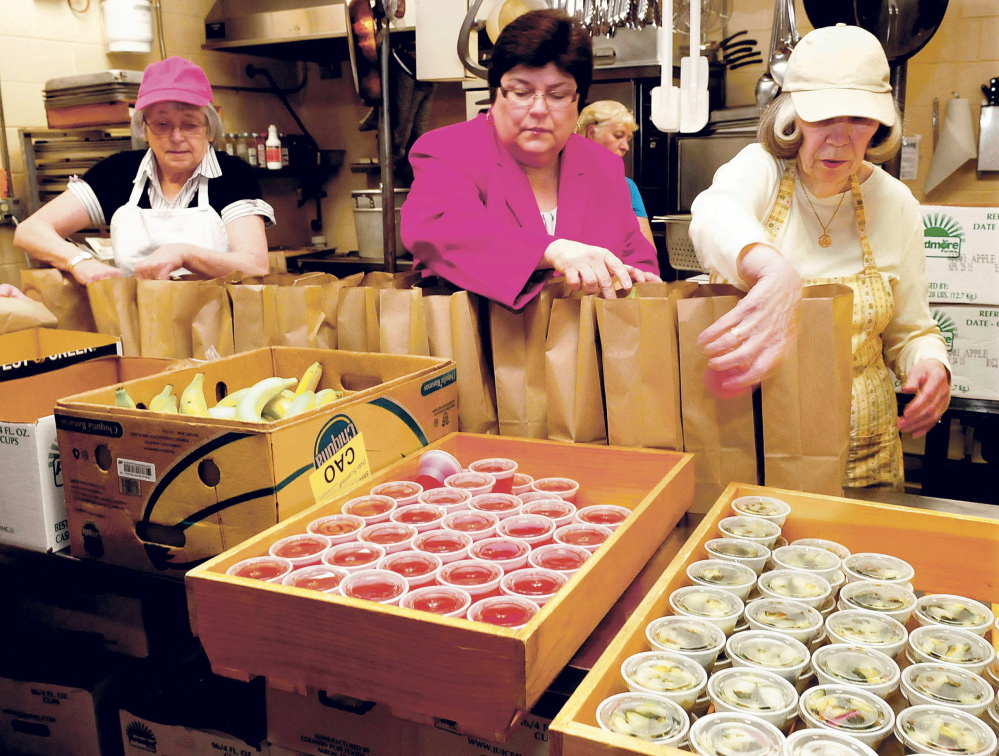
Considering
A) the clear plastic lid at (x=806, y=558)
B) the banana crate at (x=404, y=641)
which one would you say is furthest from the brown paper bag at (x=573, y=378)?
the clear plastic lid at (x=806, y=558)

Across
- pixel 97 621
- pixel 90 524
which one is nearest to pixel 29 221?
pixel 97 621

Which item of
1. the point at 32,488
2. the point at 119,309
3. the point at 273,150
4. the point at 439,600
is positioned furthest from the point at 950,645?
the point at 273,150

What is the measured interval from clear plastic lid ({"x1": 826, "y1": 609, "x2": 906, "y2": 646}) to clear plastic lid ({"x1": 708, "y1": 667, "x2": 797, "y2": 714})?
0.14 m

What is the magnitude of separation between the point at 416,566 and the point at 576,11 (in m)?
2.70

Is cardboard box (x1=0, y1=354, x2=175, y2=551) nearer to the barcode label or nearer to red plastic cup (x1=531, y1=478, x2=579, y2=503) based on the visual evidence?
the barcode label

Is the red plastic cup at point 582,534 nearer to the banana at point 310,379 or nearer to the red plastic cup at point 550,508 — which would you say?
the red plastic cup at point 550,508

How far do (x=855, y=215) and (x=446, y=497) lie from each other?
103cm

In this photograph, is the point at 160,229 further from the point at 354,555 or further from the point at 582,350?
the point at 354,555

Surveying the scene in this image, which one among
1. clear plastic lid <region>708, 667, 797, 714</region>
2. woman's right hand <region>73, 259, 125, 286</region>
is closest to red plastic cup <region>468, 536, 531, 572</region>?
clear plastic lid <region>708, 667, 797, 714</region>

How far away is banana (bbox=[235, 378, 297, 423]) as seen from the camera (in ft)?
4.90

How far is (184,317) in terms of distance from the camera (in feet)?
6.26

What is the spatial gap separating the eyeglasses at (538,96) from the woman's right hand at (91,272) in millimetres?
1041

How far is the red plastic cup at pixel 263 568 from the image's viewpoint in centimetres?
110

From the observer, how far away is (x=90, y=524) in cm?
143
